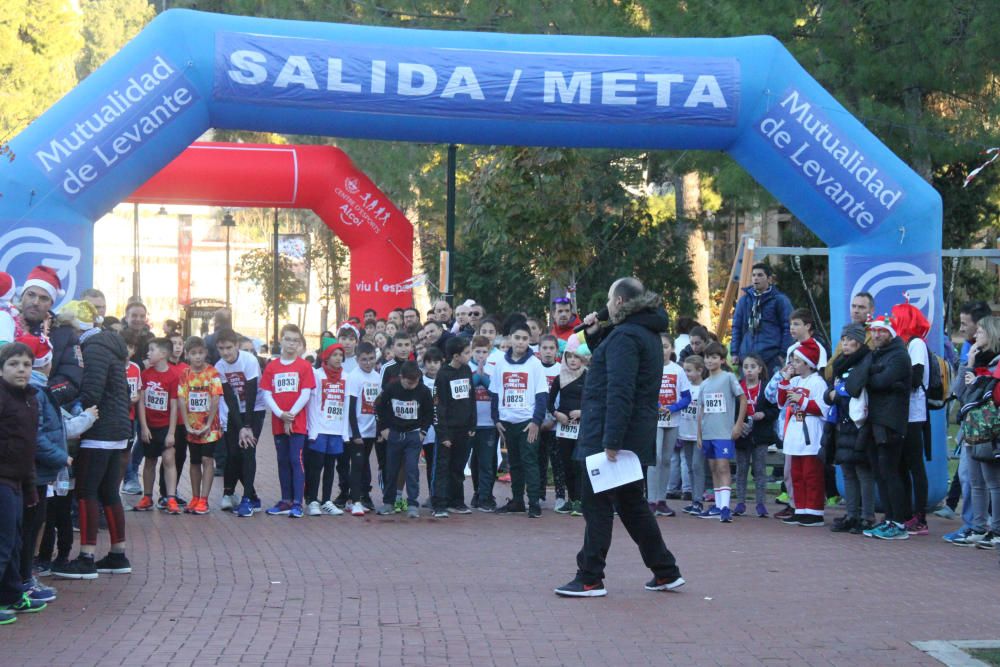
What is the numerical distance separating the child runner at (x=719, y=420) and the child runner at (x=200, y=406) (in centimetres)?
445

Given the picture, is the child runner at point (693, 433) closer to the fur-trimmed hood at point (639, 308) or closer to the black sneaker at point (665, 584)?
the black sneaker at point (665, 584)

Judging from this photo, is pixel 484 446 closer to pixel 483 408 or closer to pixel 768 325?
pixel 483 408

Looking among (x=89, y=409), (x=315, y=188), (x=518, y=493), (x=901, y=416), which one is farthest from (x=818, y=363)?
(x=315, y=188)

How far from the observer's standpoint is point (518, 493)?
12.8 m

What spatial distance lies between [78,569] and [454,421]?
460cm

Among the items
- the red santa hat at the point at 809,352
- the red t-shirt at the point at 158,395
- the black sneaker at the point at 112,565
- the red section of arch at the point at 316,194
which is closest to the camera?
the black sneaker at the point at 112,565

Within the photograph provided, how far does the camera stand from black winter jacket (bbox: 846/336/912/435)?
10945mm

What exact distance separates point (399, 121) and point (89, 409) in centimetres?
499

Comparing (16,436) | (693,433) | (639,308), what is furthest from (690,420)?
(16,436)

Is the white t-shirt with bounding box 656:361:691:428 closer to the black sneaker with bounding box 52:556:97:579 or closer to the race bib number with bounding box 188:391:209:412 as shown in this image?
the race bib number with bounding box 188:391:209:412

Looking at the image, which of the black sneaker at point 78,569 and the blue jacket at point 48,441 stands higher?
the blue jacket at point 48,441

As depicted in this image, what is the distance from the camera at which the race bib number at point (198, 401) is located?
12.1 meters

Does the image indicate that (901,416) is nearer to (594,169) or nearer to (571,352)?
(571,352)

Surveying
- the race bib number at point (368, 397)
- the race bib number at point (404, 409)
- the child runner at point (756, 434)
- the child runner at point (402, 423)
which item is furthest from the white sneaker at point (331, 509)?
the child runner at point (756, 434)
